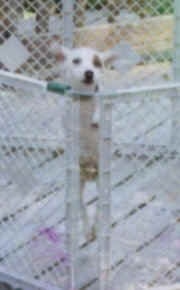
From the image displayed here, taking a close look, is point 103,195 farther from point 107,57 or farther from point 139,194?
point 107,57

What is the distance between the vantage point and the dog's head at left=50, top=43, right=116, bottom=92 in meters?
2.85

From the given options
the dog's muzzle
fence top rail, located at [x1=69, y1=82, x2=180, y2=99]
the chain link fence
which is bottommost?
the chain link fence

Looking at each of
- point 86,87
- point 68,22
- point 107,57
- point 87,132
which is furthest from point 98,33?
point 87,132

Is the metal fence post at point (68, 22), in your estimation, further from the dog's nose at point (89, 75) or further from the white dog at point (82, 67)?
the dog's nose at point (89, 75)

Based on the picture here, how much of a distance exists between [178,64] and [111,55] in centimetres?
64

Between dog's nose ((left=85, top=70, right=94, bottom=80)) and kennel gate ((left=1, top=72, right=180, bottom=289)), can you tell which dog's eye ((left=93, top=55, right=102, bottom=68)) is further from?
kennel gate ((left=1, top=72, right=180, bottom=289))

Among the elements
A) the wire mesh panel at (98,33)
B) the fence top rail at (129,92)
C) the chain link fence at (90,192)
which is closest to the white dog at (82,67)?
the chain link fence at (90,192)

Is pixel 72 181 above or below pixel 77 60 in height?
below

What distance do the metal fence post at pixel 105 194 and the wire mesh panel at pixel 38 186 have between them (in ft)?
0.28

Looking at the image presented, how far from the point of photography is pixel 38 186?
8.16 feet

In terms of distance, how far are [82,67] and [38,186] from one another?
0.61 meters

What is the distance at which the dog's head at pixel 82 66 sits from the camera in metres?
2.85

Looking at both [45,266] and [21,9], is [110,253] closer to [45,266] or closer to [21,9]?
[45,266]

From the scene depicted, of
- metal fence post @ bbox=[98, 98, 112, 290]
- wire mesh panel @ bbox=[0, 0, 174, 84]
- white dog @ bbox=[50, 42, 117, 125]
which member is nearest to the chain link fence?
metal fence post @ bbox=[98, 98, 112, 290]
